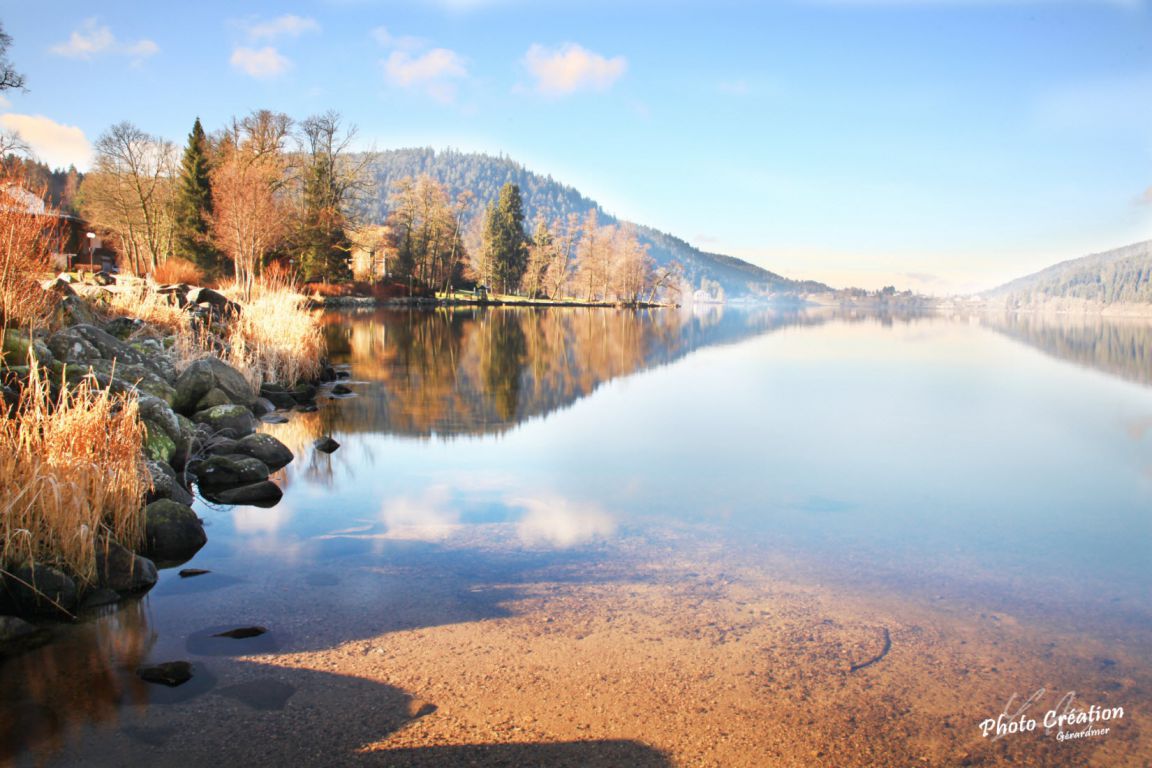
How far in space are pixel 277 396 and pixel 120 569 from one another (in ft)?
32.8

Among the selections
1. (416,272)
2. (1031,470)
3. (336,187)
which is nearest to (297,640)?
(1031,470)

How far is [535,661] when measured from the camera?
4949mm

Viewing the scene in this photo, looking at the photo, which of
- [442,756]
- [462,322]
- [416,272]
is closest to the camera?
[442,756]

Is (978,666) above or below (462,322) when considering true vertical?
below

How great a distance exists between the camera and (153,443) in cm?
866

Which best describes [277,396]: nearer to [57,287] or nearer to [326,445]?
[57,287]

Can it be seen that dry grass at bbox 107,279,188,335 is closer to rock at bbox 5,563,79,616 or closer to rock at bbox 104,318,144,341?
rock at bbox 104,318,144,341

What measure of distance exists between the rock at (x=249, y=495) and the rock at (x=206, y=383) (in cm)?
332

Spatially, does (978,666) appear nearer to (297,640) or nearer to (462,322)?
(297,640)

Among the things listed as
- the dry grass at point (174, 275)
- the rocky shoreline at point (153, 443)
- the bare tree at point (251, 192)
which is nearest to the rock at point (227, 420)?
the rocky shoreline at point (153, 443)

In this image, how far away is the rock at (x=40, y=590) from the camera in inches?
210

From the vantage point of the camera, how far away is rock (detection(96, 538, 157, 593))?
5922 mm

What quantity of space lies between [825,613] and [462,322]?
4113cm

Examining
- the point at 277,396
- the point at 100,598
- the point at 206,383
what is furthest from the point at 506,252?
the point at 100,598
